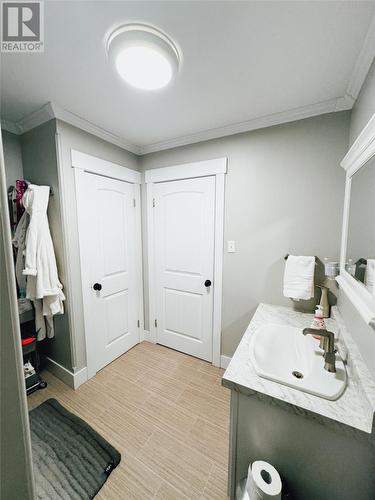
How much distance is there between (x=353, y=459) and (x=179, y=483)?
3.15 feet

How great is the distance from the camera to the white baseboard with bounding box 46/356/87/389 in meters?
1.75

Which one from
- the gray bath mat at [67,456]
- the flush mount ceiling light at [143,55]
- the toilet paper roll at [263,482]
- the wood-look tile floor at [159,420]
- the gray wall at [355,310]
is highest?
the flush mount ceiling light at [143,55]

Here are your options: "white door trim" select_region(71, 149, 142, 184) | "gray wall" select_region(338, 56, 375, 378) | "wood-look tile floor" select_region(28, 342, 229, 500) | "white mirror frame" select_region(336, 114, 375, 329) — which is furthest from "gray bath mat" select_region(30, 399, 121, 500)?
"white door trim" select_region(71, 149, 142, 184)

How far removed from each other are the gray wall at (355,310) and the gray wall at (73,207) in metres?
1.97

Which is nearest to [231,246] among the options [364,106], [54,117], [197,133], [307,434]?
[197,133]

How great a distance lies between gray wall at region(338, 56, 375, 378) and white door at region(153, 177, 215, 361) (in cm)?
107

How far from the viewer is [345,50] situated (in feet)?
3.26

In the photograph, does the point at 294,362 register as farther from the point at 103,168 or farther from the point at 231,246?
the point at 103,168

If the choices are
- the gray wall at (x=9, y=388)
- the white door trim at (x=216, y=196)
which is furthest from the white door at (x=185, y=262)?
the gray wall at (x=9, y=388)

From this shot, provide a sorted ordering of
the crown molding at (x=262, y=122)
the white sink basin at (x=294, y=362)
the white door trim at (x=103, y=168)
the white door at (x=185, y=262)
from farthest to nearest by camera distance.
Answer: the white door at (x=185, y=262) < the white door trim at (x=103, y=168) < the crown molding at (x=262, y=122) < the white sink basin at (x=294, y=362)

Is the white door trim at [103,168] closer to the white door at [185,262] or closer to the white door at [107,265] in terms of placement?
the white door at [107,265]

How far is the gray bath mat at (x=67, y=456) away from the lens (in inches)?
42.4

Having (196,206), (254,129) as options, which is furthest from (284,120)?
(196,206)

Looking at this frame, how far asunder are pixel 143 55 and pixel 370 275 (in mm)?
1511
